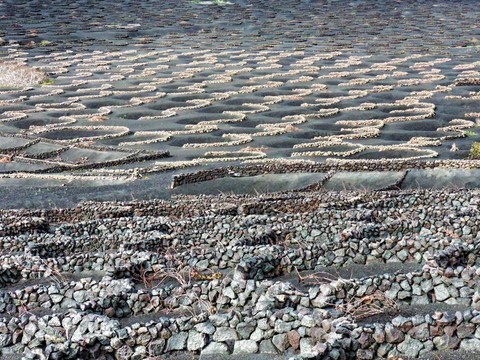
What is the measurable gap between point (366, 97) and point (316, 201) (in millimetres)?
18242

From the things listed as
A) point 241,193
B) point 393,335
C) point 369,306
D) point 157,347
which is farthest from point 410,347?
point 241,193

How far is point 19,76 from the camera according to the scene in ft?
129

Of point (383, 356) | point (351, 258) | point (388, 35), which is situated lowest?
point (388, 35)

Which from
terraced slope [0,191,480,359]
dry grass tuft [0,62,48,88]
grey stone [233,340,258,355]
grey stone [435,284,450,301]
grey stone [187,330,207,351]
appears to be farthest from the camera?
dry grass tuft [0,62,48,88]

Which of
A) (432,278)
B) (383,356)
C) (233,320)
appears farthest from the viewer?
(432,278)

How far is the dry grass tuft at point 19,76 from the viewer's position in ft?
127

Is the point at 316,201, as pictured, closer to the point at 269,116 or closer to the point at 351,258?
the point at 351,258

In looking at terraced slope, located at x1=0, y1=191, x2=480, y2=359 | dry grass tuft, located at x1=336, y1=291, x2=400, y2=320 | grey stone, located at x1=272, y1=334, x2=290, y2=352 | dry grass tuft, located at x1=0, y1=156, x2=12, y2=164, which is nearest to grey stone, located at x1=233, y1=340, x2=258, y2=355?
terraced slope, located at x1=0, y1=191, x2=480, y2=359

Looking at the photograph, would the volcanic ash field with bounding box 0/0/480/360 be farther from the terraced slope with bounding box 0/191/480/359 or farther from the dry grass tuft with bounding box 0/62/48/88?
the dry grass tuft with bounding box 0/62/48/88

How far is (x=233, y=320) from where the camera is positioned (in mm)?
9094

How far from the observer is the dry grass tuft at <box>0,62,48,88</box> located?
38.6m

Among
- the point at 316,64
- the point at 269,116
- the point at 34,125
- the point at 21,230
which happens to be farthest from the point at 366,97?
the point at 21,230

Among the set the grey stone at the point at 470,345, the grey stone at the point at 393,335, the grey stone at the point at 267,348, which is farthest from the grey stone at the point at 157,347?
the grey stone at the point at 470,345

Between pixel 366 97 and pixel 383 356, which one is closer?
pixel 383 356
